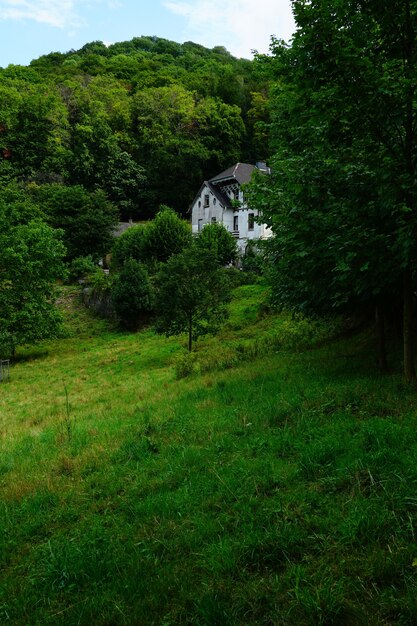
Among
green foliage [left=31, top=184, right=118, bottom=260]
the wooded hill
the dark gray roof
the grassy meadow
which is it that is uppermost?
the wooded hill

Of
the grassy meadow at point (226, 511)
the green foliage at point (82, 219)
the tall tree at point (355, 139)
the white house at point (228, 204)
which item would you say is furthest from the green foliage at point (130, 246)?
the tall tree at point (355, 139)

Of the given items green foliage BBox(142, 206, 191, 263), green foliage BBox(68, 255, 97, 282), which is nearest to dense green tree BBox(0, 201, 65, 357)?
green foliage BBox(68, 255, 97, 282)

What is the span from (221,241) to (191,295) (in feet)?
65.7

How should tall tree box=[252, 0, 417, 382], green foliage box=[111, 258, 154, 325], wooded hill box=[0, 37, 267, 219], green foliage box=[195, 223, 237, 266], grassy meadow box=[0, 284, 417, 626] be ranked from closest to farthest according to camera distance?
grassy meadow box=[0, 284, 417, 626]
tall tree box=[252, 0, 417, 382]
green foliage box=[111, 258, 154, 325]
green foliage box=[195, 223, 237, 266]
wooded hill box=[0, 37, 267, 219]

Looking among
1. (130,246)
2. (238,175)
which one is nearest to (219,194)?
(238,175)

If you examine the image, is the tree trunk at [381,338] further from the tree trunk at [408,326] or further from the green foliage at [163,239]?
the green foliage at [163,239]

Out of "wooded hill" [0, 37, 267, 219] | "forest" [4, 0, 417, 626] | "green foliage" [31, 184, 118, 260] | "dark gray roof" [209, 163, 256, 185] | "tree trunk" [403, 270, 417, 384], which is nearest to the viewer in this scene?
"forest" [4, 0, 417, 626]

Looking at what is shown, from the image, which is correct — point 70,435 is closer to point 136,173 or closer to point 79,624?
point 79,624

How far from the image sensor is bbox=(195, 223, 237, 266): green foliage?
41.9 meters

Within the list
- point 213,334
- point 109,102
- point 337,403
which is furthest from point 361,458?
point 109,102

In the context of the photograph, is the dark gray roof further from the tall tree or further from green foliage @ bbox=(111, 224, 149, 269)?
the tall tree

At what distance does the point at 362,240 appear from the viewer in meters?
7.33

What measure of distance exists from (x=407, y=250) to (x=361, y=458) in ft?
10.5

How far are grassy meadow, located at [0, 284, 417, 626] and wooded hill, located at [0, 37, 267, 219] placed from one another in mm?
52407
